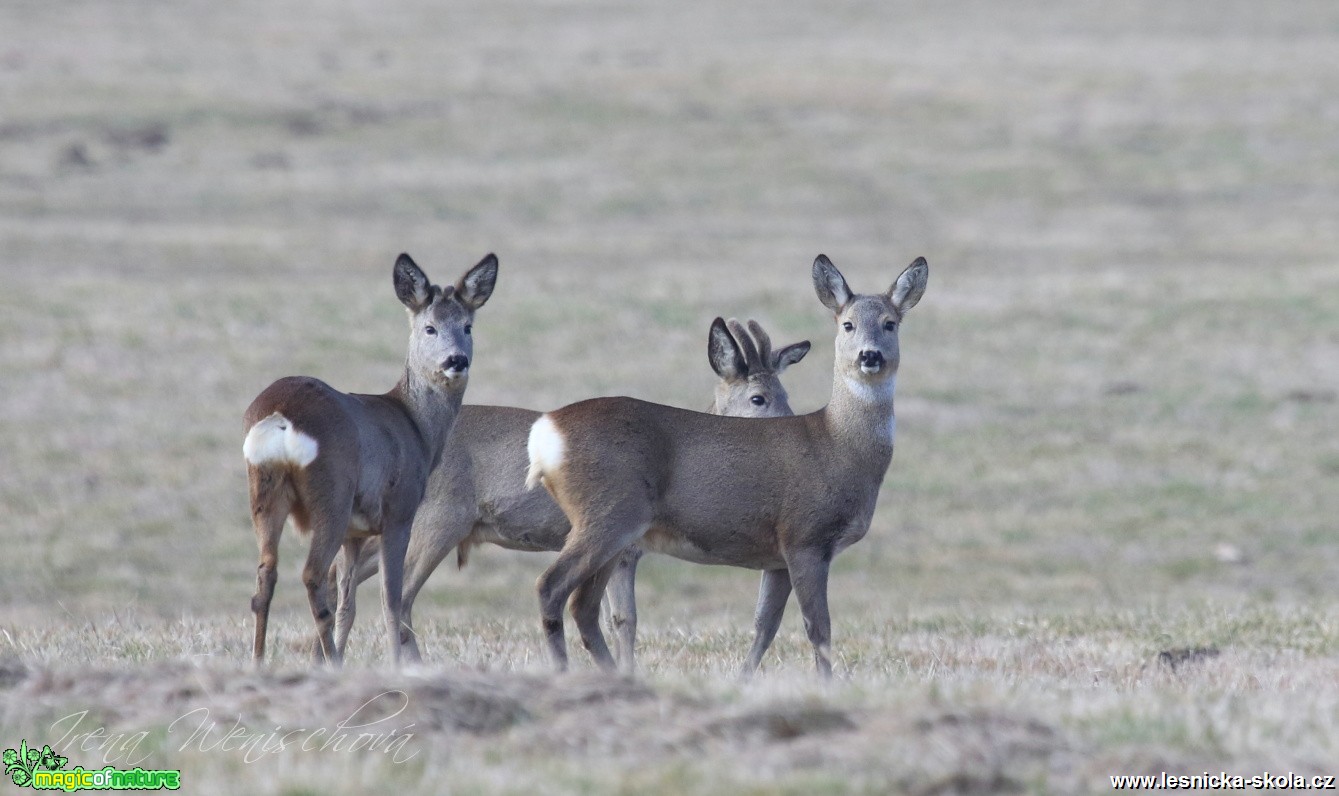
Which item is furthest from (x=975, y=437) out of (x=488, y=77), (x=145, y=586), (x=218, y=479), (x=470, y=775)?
(x=488, y=77)

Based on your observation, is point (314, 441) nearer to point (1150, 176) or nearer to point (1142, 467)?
point (1142, 467)

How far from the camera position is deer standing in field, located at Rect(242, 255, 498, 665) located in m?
7.97

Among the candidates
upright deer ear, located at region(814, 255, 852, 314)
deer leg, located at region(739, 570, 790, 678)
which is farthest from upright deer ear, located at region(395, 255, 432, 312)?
deer leg, located at region(739, 570, 790, 678)

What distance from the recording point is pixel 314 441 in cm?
803

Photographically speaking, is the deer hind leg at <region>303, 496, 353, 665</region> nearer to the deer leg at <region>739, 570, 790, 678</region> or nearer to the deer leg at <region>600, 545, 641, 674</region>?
the deer leg at <region>600, 545, 641, 674</region>

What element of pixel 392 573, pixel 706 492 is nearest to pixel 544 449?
pixel 706 492

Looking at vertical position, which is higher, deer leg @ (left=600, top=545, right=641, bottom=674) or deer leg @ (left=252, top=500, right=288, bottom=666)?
deer leg @ (left=252, top=500, right=288, bottom=666)

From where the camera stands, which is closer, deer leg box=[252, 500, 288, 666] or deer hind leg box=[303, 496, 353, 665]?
deer leg box=[252, 500, 288, 666]

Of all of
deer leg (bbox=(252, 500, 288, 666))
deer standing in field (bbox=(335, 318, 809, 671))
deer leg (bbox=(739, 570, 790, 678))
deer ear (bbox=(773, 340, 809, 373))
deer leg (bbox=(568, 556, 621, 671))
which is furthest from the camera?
deer ear (bbox=(773, 340, 809, 373))

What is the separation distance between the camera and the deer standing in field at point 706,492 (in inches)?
335

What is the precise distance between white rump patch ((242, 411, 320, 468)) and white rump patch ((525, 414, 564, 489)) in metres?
1.14

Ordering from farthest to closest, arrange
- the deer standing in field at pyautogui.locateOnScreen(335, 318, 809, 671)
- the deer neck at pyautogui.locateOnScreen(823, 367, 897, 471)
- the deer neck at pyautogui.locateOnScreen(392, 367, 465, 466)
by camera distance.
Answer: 1. the deer standing in field at pyautogui.locateOnScreen(335, 318, 809, 671)
2. the deer neck at pyautogui.locateOnScreen(392, 367, 465, 466)
3. the deer neck at pyautogui.locateOnScreen(823, 367, 897, 471)

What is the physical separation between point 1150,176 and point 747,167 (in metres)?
10.9

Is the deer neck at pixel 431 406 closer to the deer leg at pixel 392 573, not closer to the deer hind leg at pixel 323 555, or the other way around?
the deer leg at pixel 392 573
